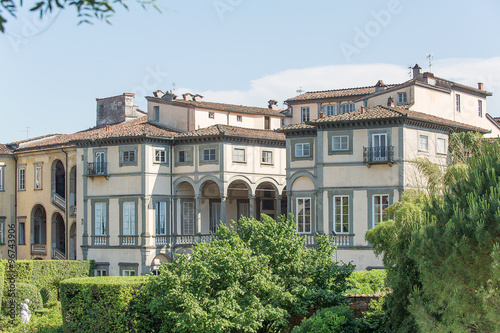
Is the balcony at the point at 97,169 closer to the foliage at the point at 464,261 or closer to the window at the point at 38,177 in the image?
the window at the point at 38,177

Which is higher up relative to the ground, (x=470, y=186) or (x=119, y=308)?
(x=470, y=186)

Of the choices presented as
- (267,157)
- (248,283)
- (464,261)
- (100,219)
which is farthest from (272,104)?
(464,261)

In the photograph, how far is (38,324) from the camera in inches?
1462

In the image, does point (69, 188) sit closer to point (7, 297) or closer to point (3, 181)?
point (3, 181)

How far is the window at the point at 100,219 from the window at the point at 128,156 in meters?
3.52

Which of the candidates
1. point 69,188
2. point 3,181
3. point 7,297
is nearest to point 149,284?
point 7,297

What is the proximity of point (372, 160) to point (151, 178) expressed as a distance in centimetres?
1627

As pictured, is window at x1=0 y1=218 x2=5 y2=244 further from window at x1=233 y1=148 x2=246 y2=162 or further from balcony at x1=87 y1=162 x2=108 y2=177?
window at x1=233 y1=148 x2=246 y2=162

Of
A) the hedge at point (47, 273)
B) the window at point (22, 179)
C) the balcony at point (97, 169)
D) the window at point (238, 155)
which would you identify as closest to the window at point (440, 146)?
the window at point (238, 155)

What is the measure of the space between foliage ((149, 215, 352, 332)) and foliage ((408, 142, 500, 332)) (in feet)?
30.0

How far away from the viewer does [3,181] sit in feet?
201

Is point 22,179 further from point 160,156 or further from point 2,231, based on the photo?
point 160,156

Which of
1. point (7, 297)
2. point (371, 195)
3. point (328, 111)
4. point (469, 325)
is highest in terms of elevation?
point (328, 111)

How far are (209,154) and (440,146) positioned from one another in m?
15.8
